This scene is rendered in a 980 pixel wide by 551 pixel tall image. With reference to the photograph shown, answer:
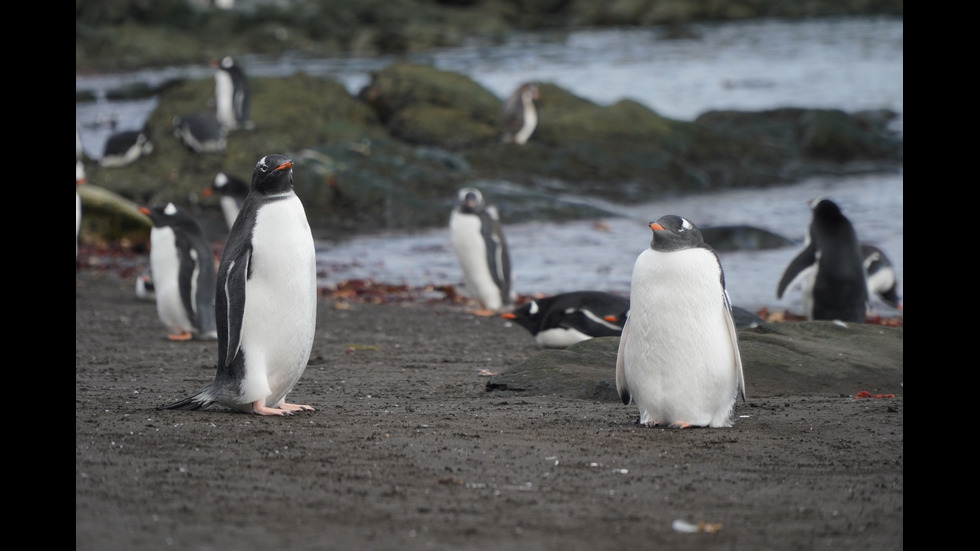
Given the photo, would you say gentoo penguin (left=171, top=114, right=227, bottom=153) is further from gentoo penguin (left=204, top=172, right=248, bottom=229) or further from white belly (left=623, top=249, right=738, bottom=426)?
white belly (left=623, top=249, right=738, bottom=426)

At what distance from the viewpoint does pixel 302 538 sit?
3.04m

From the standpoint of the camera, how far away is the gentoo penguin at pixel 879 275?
988 centimetres

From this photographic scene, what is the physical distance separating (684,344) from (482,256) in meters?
5.29

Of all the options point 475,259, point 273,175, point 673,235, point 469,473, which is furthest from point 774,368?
point 475,259

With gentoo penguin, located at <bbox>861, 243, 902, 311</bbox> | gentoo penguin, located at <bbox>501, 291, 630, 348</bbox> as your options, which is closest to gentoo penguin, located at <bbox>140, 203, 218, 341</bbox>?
gentoo penguin, located at <bbox>501, 291, 630, 348</bbox>

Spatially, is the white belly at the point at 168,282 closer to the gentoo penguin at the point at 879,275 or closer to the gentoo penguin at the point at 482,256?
the gentoo penguin at the point at 482,256

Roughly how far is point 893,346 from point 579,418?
8.65 feet

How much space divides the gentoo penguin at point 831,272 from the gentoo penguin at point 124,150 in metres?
11.7

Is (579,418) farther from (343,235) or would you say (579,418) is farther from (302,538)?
(343,235)

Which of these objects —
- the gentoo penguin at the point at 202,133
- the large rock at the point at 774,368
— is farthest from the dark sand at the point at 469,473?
the gentoo penguin at the point at 202,133

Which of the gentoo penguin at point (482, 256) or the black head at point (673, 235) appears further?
the gentoo penguin at point (482, 256)

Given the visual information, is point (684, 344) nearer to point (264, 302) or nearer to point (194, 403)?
point (264, 302)

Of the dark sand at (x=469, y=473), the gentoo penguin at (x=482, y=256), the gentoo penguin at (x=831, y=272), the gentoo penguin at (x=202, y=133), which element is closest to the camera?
the dark sand at (x=469, y=473)

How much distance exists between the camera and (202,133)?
1662 centimetres
